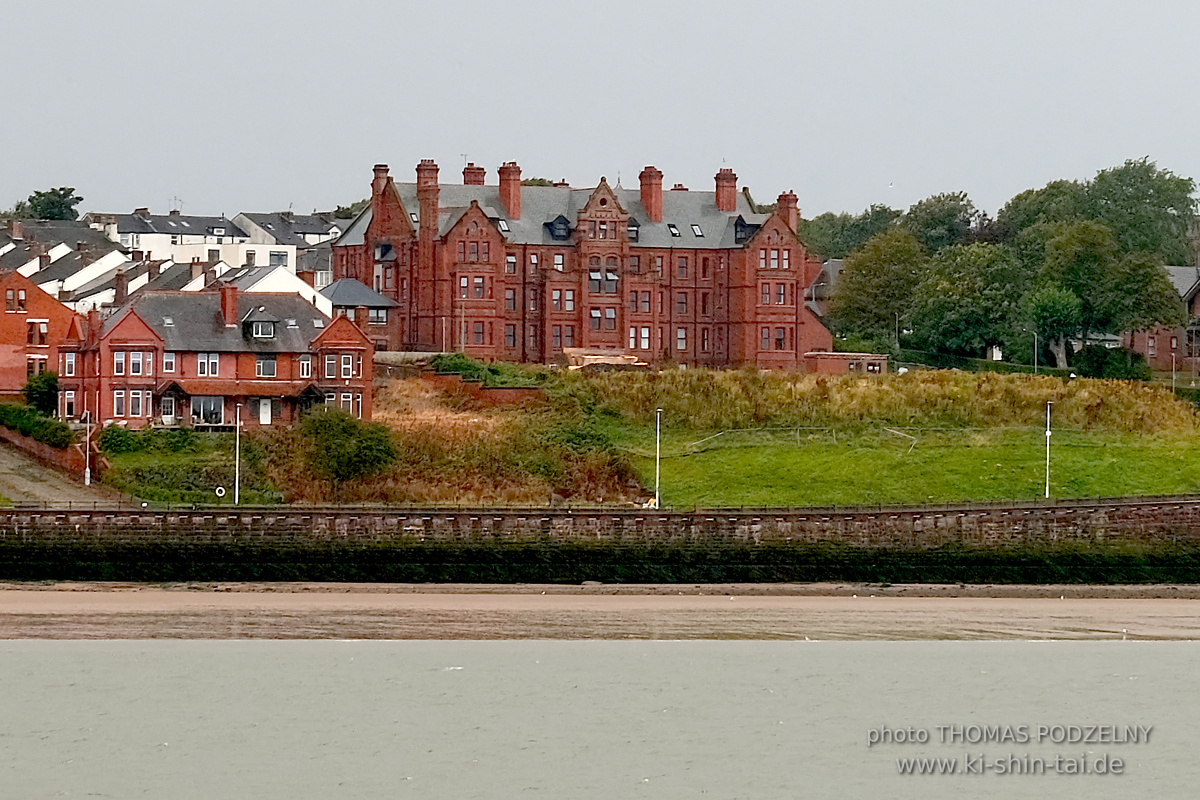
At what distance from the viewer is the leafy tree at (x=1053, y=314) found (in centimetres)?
9288

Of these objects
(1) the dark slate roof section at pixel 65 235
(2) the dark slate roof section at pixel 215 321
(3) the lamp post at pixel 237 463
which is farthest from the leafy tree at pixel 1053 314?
(1) the dark slate roof section at pixel 65 235

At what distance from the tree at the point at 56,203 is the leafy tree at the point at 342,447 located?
86197 millimetres

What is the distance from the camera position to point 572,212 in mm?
90250

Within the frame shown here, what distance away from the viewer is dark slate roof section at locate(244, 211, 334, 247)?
135613mm

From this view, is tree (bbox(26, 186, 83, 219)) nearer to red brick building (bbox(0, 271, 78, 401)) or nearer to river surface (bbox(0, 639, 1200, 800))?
red brick building (bbox(0, 271, 78, 401))

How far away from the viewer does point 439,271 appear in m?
87.1

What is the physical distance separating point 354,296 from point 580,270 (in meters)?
9.56

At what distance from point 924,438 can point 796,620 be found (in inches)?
963

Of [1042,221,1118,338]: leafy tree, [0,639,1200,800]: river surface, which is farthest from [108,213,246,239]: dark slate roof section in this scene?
[0,639,1200,800]: river surface

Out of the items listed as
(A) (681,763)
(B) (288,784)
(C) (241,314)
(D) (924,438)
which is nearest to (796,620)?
(A) (681,763)

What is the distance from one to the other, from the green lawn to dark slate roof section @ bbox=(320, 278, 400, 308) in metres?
18.2

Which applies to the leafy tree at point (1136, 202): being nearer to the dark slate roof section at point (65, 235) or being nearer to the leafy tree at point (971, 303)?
the leafy tree at point (971, 303)

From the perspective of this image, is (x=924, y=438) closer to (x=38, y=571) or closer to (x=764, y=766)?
(x=38, y=571)

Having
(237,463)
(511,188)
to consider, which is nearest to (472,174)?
(511,188)
